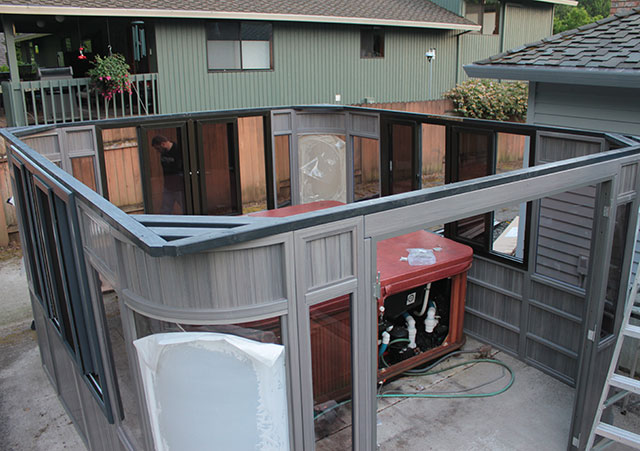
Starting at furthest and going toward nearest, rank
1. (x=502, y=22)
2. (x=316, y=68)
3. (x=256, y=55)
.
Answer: (x=502, y=22) → (x=316, y=68) → (x=256, y=55)

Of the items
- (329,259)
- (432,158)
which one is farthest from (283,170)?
(329,259)

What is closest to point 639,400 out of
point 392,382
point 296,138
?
point 392,382

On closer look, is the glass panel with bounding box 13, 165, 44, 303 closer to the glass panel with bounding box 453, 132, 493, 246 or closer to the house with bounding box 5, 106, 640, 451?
the house with bounding box 5, 106, 640, 451

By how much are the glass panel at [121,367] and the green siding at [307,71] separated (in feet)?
30.4

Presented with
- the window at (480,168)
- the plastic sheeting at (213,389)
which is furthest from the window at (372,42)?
the plastic sheeting at (213,389)

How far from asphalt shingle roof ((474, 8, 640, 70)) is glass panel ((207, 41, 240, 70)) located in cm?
750

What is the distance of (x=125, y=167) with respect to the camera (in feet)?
24.0

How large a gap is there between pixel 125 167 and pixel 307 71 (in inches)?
295

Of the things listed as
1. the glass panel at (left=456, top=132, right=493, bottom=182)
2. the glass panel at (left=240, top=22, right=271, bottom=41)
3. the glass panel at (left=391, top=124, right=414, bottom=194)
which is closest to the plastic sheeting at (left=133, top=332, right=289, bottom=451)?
the glass panel at (left=456, top=132, right=493, bottom=182)

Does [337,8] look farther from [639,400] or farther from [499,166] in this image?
[639,400]

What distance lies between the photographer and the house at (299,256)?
257 centimetres

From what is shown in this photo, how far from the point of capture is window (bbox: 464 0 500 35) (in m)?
17.8

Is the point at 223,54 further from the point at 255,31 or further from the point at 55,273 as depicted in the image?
the point at 55,273

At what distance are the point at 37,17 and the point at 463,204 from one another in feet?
37.6
